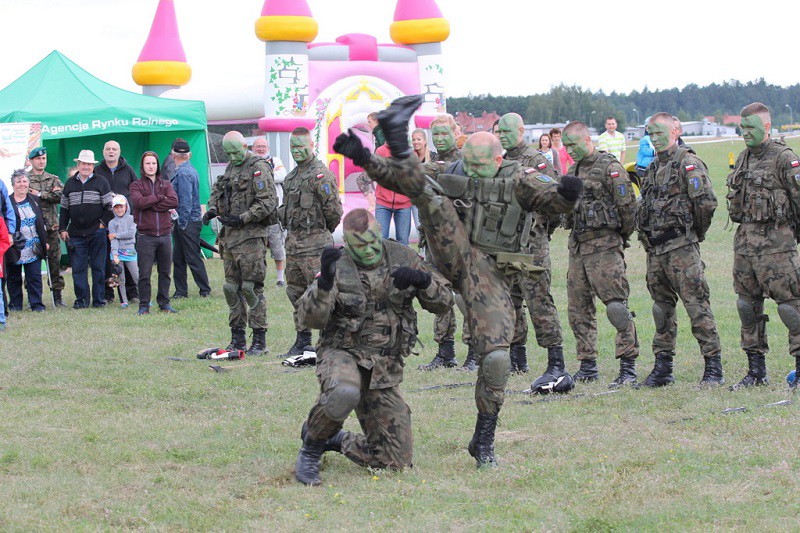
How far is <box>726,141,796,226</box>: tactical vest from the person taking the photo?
8.28 metres

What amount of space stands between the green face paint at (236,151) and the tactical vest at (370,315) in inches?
181

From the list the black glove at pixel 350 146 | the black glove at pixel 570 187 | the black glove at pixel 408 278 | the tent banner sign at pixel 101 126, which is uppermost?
the tent banner sign at pixel 101 126

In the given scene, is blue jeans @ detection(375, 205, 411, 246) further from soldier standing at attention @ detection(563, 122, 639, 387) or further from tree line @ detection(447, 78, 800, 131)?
tree line @ detection(447, 78, 800, 131)

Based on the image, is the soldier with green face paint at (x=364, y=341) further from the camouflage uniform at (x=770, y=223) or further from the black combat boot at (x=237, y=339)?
the black combat boot at (x=237, y=339)

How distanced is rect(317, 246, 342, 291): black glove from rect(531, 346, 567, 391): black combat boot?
3384 millimetres

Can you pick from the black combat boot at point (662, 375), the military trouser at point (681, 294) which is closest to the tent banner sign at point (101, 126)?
the military trouser at point (681, 294)

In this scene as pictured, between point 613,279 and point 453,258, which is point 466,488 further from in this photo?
point 613,279

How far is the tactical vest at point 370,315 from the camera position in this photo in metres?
6.30

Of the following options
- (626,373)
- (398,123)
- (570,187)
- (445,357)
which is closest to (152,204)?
(445,357)

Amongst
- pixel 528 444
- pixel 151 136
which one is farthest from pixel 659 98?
pixel 528 444

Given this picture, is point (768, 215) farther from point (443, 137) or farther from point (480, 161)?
point (443, 137)

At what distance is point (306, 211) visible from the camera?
34.9 feet

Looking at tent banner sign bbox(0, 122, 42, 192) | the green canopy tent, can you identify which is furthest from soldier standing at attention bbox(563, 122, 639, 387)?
tent banner sign bbox(0, 122, 42, 192)

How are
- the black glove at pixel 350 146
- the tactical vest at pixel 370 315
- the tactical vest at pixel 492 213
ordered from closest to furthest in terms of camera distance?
the black glove at pixel 350 146
the tactical vest at pixel 370 315
the tactical vest at pixel 492 213
